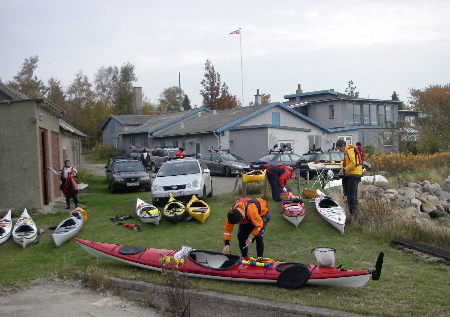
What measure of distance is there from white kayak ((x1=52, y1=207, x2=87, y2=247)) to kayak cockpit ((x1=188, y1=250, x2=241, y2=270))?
391 centimetres

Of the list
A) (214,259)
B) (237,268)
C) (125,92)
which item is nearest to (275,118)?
(214,259)

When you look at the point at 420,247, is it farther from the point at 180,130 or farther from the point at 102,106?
the point at 102,106

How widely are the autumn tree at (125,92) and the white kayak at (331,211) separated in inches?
2081

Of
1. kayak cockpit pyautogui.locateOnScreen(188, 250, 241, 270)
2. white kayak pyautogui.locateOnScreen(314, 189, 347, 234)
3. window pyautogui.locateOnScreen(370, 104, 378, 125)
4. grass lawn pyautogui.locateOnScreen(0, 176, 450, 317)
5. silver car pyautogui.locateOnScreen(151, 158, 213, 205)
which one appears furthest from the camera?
window pyautogui.locateOnScreen(370, 104, 378, 125)

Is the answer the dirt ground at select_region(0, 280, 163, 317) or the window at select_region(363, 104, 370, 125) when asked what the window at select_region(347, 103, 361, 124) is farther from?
the dirt ground at select_region(0, 280, 163, 317)

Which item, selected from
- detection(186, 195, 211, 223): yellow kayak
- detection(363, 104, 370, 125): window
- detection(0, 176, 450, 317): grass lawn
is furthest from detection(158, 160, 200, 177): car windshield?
detection(363, 104, 370, 125): window

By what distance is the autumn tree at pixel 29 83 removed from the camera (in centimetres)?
5559

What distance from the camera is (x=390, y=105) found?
44469 millimetres

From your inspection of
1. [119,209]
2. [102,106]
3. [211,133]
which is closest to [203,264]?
[119,209]

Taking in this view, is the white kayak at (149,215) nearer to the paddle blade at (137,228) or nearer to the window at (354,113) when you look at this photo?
the paddle blade at (137,228)

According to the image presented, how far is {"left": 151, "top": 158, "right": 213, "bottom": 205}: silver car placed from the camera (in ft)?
48.0

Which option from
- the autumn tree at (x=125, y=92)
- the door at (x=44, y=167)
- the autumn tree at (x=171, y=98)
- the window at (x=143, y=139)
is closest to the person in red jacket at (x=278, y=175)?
the door at (x=44, y=167)

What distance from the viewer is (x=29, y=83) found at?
55.9m

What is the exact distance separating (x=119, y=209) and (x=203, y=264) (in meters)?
7.85
